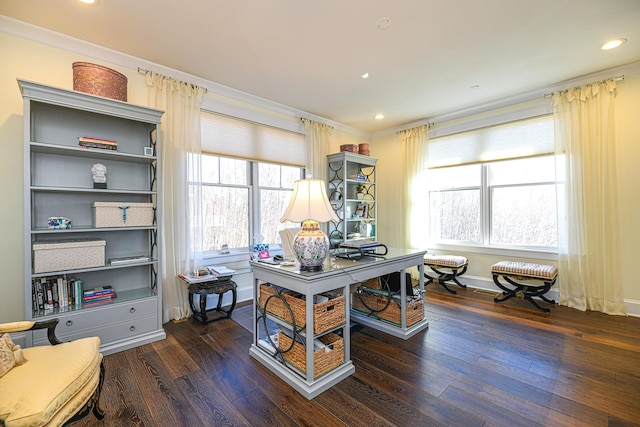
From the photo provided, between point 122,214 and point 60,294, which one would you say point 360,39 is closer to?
point 122,214

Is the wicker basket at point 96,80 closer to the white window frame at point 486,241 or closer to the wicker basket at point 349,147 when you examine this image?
the wicker basket at point 349,147

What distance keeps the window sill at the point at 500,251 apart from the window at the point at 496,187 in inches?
3.4

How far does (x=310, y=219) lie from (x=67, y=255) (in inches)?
79.4

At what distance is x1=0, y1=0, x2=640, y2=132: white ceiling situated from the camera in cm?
206

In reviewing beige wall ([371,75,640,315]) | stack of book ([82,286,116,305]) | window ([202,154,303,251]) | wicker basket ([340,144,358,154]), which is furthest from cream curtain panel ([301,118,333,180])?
beige wall ([371,75,640,315])

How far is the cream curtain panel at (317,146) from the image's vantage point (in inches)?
171

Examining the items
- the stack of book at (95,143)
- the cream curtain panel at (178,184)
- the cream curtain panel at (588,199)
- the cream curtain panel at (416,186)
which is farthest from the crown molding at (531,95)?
the stack of book at (95,143)

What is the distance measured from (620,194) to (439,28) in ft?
9.37

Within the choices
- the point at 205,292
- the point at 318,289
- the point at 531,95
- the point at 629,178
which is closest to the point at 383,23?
the point at 318,289

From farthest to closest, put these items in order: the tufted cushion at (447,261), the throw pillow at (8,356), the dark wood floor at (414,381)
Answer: the tufted cushion at (447,261)
the dark wood floor at (414,381)
the throw pillow at (8,356)

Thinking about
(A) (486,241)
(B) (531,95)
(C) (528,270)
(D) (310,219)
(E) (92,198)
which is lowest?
(C) (528,270)

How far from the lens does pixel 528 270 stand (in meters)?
3.25

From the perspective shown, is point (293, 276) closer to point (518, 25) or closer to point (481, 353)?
point (481, 353)

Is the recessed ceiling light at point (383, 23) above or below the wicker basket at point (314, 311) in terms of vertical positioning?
above
